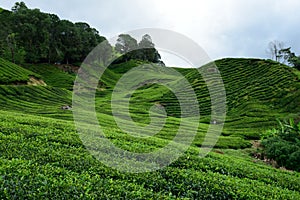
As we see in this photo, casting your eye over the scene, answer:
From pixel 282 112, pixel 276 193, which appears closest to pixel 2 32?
pixel 282 112

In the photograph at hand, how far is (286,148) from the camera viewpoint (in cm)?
1872

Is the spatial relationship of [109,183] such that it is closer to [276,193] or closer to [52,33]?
[276,193]

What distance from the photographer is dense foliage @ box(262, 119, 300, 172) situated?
17.6 meters

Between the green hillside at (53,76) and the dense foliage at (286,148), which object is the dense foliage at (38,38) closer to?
the green hillside at (53,76)

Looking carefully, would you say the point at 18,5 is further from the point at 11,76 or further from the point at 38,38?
the point at 11,76

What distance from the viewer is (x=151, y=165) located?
31.5ft

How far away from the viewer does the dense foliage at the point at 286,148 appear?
17594mm

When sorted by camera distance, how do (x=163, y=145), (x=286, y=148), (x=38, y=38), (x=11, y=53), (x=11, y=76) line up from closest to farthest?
1. (x=163, y=145)
2. (x=286, y=148)
3. (x=11, y=76)
4. (x=11, y=53)
5. (x=38, y=38)

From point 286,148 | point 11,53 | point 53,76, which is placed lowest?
point 286,148

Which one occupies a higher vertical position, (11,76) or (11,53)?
(11,53)

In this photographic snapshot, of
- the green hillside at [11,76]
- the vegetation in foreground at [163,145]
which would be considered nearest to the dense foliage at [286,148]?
the vegetation in foreground at [163,145]

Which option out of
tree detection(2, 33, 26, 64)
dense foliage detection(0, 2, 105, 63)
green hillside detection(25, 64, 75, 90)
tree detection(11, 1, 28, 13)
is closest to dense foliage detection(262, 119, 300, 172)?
green hillside detection(25, 64, 75, 90)

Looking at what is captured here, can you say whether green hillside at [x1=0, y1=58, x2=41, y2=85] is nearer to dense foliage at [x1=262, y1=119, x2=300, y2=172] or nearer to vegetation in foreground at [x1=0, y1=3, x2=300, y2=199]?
vegetation in foreground at [x1=0, y1=3, x2=300, y2=199]

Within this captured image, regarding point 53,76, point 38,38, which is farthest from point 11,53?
point 38,38
